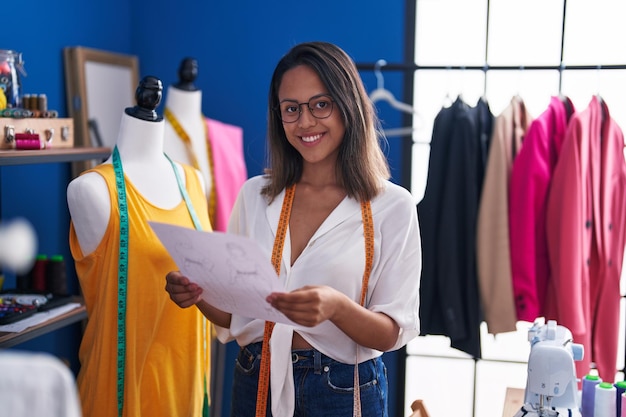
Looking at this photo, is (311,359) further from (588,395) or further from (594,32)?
(594,32)

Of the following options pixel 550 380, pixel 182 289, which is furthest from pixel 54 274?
pixel 550 380

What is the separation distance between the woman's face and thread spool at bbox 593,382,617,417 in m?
0.87

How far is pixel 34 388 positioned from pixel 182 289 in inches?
34.1

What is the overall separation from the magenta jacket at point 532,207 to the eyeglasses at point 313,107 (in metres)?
1.23

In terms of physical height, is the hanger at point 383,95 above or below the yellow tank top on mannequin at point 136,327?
above

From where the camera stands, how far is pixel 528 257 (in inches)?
107

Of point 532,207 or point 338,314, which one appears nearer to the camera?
point 338,314

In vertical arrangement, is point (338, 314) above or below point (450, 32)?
below

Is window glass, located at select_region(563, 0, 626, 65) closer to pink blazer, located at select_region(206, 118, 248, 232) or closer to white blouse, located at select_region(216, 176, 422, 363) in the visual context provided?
pink blazer, located at select_region(206, 118, 248, 232)

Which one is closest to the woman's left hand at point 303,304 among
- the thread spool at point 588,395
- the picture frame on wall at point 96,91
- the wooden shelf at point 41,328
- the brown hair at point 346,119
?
the brown hair at point 346,119

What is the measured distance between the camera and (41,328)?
7.30ft

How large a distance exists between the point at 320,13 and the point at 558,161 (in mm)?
1279

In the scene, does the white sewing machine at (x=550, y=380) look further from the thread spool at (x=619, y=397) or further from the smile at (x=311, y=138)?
the smile at (x=311, y=138)

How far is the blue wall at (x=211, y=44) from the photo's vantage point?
2914mm
